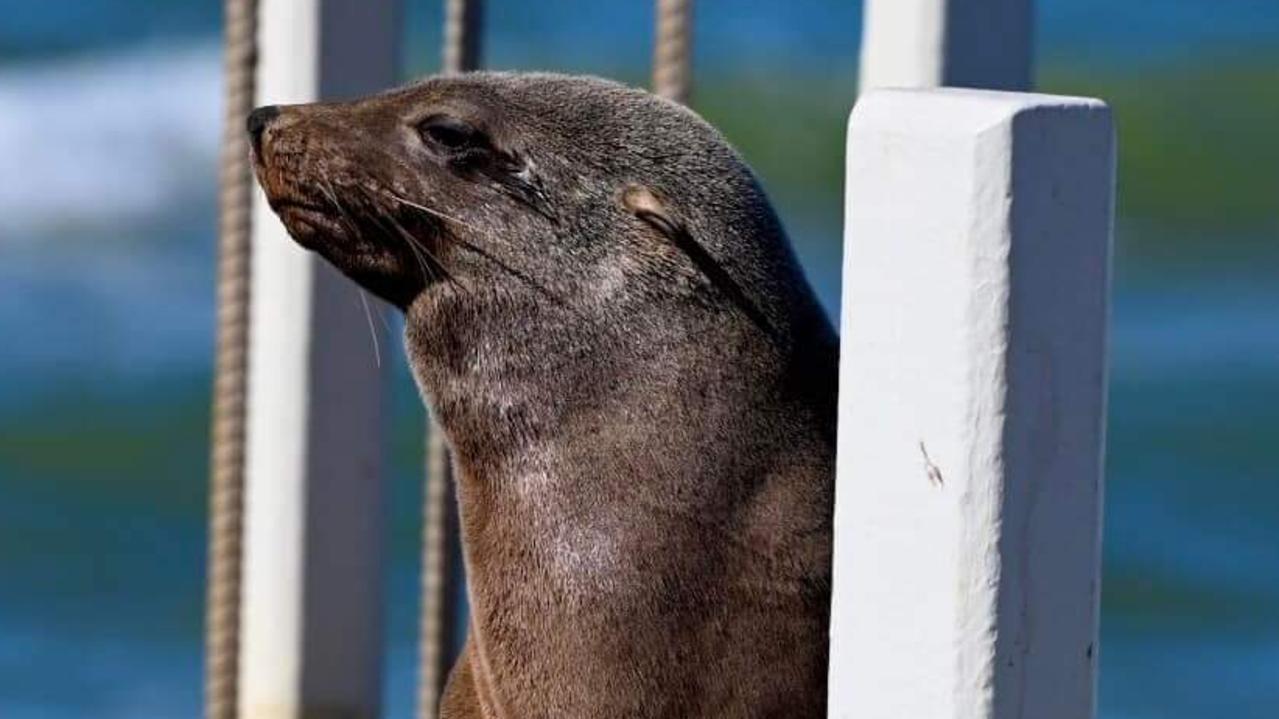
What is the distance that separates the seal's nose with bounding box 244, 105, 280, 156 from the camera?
3625mm

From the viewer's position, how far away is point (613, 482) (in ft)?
11.0

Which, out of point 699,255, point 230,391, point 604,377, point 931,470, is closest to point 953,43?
point 699,255

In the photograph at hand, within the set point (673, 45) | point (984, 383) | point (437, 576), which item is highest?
point (673, 45)

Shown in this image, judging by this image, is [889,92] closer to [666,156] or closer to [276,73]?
[666,156]

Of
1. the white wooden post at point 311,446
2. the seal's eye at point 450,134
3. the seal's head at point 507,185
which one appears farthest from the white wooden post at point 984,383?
the white wooden post at point 311,446

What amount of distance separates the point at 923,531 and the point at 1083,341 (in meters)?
0.20

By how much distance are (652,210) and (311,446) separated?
1.89 metres

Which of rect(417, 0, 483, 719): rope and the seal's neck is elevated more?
the seal's neck

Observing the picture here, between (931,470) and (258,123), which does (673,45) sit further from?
(931,470)

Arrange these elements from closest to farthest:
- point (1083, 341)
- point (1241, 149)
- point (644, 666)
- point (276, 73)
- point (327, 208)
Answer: point (1083, 341) → point (644, 666) → point (327, 208) → point (276, 73) → point (1241, 149)

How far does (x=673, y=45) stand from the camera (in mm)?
4547

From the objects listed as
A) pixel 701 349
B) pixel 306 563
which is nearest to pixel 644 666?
pixel 701 349

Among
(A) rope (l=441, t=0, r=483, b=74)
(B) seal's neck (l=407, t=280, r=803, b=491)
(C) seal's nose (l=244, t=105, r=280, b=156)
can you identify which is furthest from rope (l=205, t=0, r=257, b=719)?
(B) seal's neck (l=407, t=280, r=803, b=491)

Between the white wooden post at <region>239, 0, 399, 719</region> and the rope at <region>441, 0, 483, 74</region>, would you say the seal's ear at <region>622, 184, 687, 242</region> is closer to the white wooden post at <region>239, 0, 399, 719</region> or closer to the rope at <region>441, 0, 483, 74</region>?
the white wooden post at <region>239, 0, 399, 719</region>
